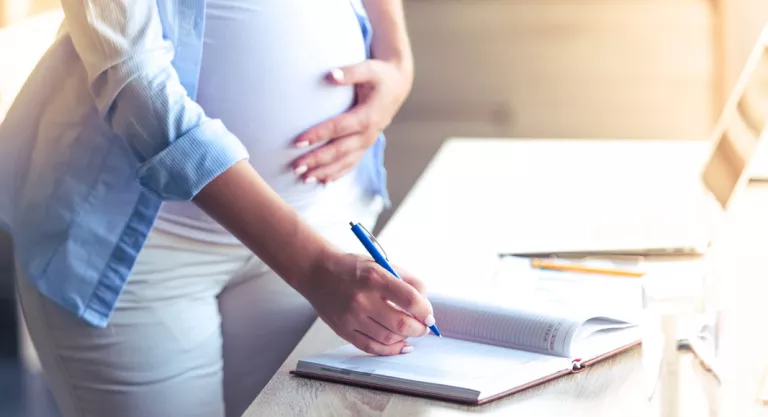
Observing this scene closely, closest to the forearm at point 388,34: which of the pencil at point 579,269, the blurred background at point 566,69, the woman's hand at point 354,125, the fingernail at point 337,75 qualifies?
the woman's hand at point 354,125

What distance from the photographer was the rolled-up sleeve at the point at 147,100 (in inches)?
33.0

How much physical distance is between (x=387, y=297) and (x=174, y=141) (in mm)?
243

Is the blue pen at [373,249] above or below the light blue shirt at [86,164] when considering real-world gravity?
above

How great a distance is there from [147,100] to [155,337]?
27cm

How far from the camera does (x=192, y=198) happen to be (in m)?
0.86

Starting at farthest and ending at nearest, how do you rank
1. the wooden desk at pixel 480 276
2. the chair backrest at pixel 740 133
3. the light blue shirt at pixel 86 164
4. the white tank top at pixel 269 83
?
1. the chair backrest at pixel 740 133
2. the white tank top at pixel 269 83
3. the light blue shirt at pixel 86 164
4. the wooden desk at pixel 480 276

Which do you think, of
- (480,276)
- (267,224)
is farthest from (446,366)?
(480,276)

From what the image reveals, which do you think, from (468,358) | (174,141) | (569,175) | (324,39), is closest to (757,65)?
(569,175)

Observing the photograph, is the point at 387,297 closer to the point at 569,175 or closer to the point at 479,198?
the point at 479,198

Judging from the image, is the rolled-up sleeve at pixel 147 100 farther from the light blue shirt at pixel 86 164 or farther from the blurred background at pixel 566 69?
the blurred background at pixel 566 69

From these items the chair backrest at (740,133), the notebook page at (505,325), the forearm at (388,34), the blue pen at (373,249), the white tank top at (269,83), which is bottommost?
the blue pen at (373,249)

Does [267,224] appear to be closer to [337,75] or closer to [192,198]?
[192,198]

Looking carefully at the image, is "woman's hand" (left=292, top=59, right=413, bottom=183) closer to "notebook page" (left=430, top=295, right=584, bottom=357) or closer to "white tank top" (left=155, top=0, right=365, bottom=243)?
"white tank top" (left=155, top=0, right=365, bottom=243)

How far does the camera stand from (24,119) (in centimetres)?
97
